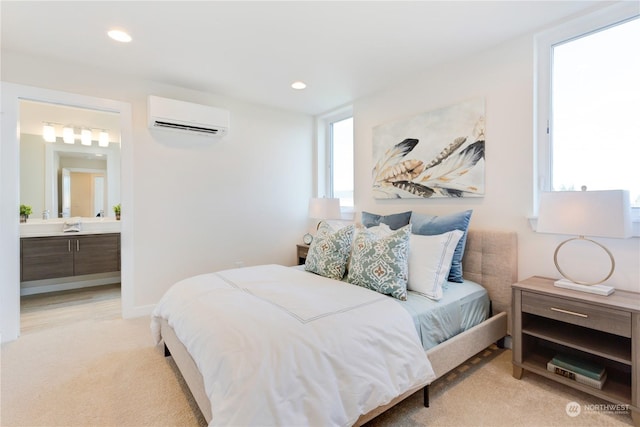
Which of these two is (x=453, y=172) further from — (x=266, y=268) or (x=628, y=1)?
(x=266, y=268)

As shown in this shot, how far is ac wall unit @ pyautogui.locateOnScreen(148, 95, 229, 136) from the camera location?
3.03 meters

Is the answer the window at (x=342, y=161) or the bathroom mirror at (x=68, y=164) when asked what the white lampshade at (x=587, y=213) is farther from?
the bathroom mirror at (x=68, y=164)

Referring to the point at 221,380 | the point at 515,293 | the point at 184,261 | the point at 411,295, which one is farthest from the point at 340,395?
the point at 184,261

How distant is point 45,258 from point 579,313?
17.3ft

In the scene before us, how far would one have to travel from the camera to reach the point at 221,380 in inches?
47.3

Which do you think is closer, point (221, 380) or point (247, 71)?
point (221, 380)

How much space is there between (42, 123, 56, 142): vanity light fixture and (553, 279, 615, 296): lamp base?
5758mm

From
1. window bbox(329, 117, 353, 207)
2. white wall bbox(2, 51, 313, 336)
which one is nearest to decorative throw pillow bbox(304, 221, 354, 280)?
window bbox(329, 117, 353, 207)

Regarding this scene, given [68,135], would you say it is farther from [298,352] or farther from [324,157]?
[298,352]

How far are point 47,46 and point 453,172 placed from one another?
361 cm

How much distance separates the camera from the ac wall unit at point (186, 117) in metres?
3.03

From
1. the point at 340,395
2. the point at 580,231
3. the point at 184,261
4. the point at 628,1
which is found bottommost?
the point at 340,395

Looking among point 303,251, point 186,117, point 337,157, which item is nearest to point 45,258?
point 186,117

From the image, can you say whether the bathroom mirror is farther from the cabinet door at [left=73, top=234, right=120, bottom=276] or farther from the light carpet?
the light carpet
